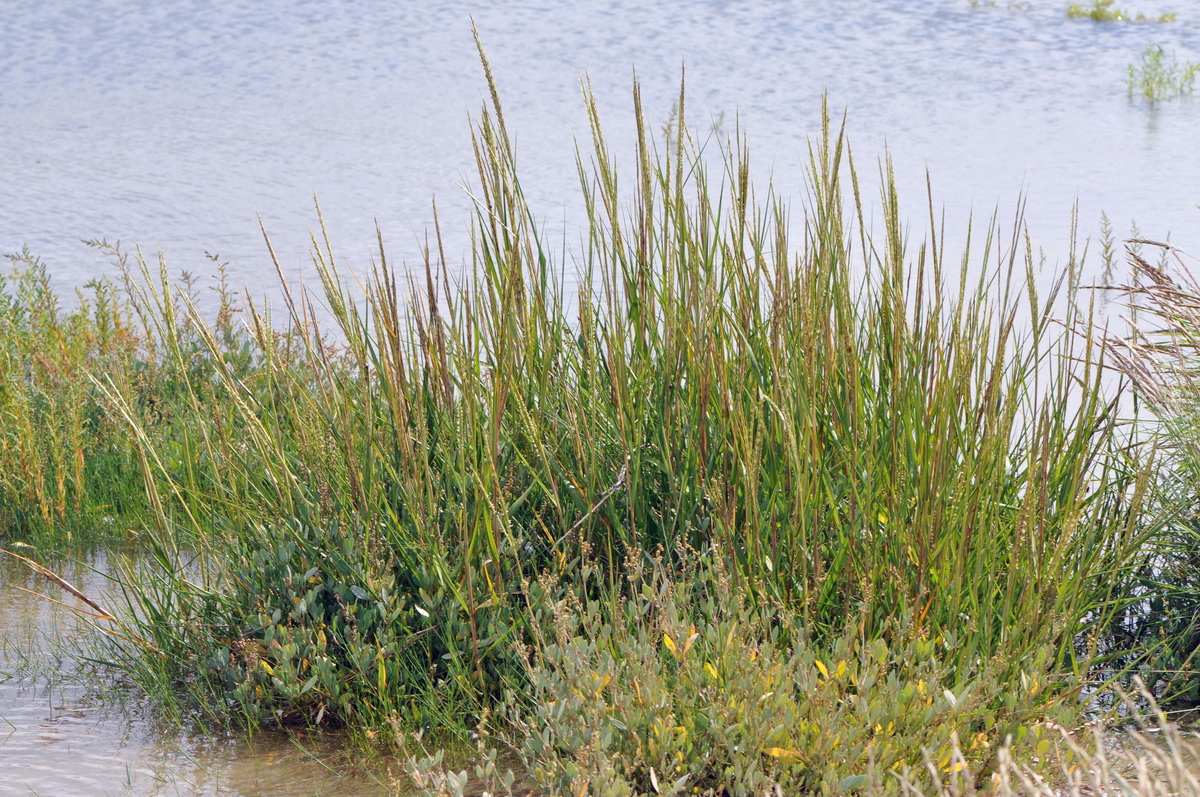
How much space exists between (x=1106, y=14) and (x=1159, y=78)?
4.08 m

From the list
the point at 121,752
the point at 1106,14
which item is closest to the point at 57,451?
the point at 121,752

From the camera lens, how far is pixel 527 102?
46.0 feet

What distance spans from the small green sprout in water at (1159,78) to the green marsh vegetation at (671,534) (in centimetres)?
1276

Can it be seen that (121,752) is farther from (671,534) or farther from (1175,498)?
(1175,498)

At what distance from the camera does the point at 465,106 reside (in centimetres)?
1357

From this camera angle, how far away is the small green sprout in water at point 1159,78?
13906mm

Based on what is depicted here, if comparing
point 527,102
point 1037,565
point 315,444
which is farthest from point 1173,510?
point 527,102

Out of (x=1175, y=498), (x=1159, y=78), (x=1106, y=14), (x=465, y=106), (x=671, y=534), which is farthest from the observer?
(x=1106, y=14)

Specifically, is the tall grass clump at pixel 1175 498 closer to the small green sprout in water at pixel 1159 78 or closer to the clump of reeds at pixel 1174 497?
the clump of reeds at pixel 1174 497

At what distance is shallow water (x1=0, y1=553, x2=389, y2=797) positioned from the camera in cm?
252

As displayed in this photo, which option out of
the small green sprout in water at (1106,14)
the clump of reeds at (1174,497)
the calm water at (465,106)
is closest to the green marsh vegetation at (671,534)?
the clump of reeds at (1174,497)

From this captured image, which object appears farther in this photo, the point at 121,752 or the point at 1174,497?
the point at 1174,497

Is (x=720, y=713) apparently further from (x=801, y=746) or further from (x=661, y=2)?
(x=661, y=2)

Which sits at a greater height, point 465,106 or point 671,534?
point 465,106
